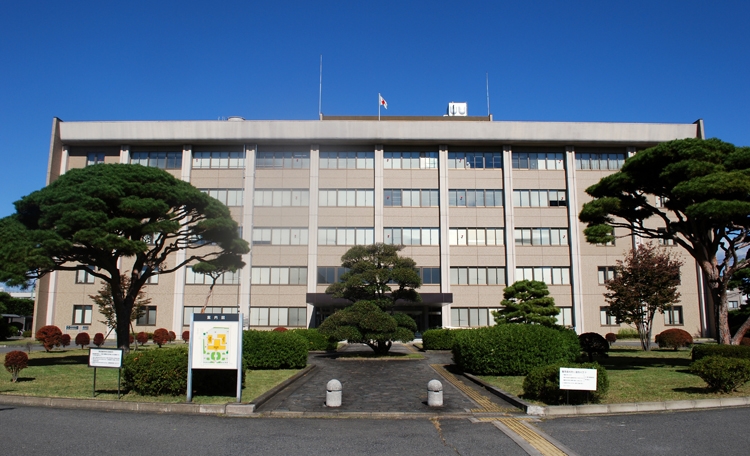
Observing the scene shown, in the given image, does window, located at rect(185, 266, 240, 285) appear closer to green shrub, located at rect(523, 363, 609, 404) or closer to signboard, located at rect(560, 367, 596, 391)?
green shrub, located at rect(523, 363, 609, 404)

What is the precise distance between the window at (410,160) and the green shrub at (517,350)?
28.9 meters

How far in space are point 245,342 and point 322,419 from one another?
9.42 m

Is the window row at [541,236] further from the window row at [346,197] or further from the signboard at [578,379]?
the signboard at [578,379]

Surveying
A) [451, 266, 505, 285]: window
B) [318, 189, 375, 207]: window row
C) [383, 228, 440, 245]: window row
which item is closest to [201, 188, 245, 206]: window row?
[318, 189, 375, 207]: window row

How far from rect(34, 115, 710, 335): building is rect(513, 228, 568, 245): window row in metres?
0.12

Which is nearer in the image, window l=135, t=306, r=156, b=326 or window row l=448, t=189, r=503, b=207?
window l=135, t=306, r=156, b=326

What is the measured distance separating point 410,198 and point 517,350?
93.8 feet

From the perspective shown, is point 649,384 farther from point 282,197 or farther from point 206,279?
point 206,279

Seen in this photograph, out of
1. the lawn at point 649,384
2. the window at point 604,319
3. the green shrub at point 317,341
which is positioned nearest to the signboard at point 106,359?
the lawn at point 649,384

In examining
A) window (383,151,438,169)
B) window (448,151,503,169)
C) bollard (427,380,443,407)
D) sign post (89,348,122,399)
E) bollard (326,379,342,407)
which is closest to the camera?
bollard (326,379,342,407)

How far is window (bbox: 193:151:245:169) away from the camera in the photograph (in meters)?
44.3

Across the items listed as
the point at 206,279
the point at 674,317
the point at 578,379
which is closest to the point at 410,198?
the point at 206,279

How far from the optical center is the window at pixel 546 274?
4362 centimetres

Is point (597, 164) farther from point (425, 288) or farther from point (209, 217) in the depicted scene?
point (209, 217)
